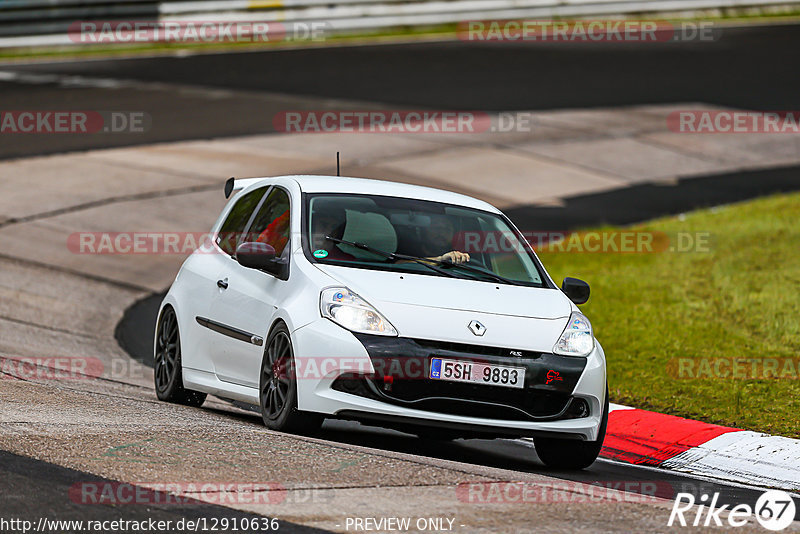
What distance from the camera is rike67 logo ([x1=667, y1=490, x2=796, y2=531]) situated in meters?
6.11

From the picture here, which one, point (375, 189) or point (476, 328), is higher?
point (375, 189)

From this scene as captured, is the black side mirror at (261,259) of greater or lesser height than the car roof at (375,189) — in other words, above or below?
below

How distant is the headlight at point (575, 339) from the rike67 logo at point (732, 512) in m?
1.02

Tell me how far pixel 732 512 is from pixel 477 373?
1610 millimetres

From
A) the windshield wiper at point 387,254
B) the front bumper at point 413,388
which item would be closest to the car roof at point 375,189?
the windshield wiper at point 387,254

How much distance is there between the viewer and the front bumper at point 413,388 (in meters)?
7.36

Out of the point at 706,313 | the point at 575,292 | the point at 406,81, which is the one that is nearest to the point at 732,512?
the point at 575,292

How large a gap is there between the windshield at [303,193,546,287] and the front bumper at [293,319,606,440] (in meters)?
0.81

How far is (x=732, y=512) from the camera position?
646 centimetres

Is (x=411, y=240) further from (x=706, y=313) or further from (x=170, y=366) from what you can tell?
(x=706, y=313)

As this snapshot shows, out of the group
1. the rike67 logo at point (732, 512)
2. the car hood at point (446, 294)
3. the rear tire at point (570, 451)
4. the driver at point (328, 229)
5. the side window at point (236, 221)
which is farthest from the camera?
the side window at point (236, 221)

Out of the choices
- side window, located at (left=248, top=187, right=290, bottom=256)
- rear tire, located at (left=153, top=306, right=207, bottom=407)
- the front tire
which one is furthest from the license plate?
rear tire, located at (left=153, top=306, right=207, bottom=407)

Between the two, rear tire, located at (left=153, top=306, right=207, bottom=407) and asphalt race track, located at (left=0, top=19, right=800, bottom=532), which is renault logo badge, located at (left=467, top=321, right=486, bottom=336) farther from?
asphalt race track, located at (left=0, top=19, right=800, bottom=532)

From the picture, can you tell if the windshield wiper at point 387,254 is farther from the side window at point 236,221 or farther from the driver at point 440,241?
the side window at point 236,221
